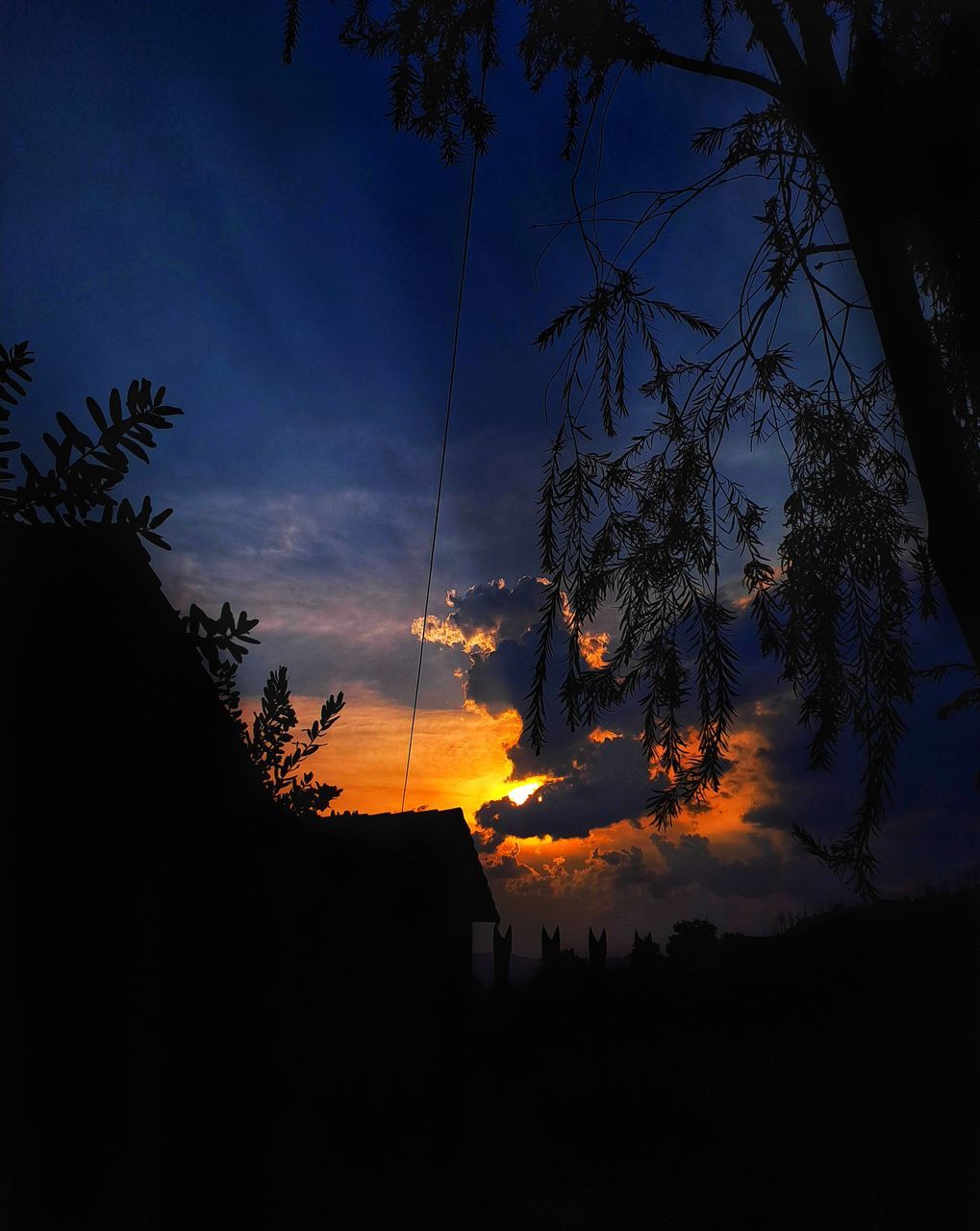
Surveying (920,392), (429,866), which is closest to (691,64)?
(920,392)

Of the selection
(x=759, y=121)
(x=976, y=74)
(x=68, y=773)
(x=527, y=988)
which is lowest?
(x=527, y=988)

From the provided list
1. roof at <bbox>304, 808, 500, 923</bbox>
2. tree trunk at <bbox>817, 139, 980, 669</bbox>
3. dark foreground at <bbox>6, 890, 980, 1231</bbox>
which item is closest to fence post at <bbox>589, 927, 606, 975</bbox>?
dark foreground at <bbox>6, 890, 980, 1231</bbox>

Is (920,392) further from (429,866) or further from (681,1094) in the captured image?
(429,866)

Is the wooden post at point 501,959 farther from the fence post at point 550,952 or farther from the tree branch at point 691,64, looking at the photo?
the tree branch at point 691,64

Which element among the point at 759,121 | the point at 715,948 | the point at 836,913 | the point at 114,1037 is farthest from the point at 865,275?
the point at 715,948

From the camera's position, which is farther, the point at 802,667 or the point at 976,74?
the point at 802,667

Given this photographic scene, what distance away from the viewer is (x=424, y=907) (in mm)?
12141

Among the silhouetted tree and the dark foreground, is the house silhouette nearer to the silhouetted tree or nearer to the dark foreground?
the dark foreground

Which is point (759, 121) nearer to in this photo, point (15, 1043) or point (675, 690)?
point (675, 690)

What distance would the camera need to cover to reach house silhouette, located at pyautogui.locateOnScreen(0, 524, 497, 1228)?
5.10 ft

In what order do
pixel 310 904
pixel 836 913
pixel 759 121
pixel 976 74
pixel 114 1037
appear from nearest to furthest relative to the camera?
pixel 114 1037, pixel 310 904, pixel 976 74, pixel 759 121, pixel 836 913

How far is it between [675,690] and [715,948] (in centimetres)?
835

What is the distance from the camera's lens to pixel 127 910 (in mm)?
1742

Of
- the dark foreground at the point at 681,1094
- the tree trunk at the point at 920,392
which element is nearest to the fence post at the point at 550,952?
the dark foreground at the point at 681,1094
